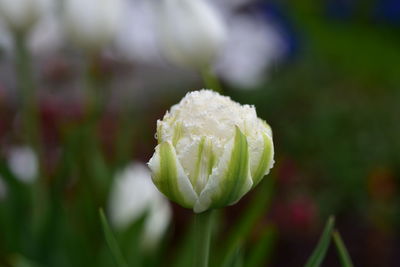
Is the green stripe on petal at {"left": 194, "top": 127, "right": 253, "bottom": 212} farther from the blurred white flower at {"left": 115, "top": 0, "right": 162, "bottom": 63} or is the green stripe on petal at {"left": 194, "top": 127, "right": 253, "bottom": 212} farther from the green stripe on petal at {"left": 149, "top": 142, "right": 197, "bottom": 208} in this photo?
the blurred white flower at {"left": 115, "top": 0, "right": 162, "bottom": 63}

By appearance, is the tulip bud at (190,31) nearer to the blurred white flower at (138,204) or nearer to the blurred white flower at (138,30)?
the blurred white flower at (138,204)

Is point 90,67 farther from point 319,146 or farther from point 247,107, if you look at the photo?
point 319,146

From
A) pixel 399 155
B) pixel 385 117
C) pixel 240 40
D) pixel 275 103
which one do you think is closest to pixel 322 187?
pixel 399 155

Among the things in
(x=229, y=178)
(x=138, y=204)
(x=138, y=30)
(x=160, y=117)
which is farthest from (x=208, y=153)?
(x=138, y=30)

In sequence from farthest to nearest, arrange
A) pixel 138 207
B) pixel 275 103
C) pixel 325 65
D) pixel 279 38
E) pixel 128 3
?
1. pixel 128 3
2. pixel 279 38
3. pixel 325 65
4. pixel 275 103
5. pixel 138 207

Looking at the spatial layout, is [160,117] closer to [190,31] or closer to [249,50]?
[249,50]

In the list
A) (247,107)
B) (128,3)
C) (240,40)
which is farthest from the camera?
(128,3)
